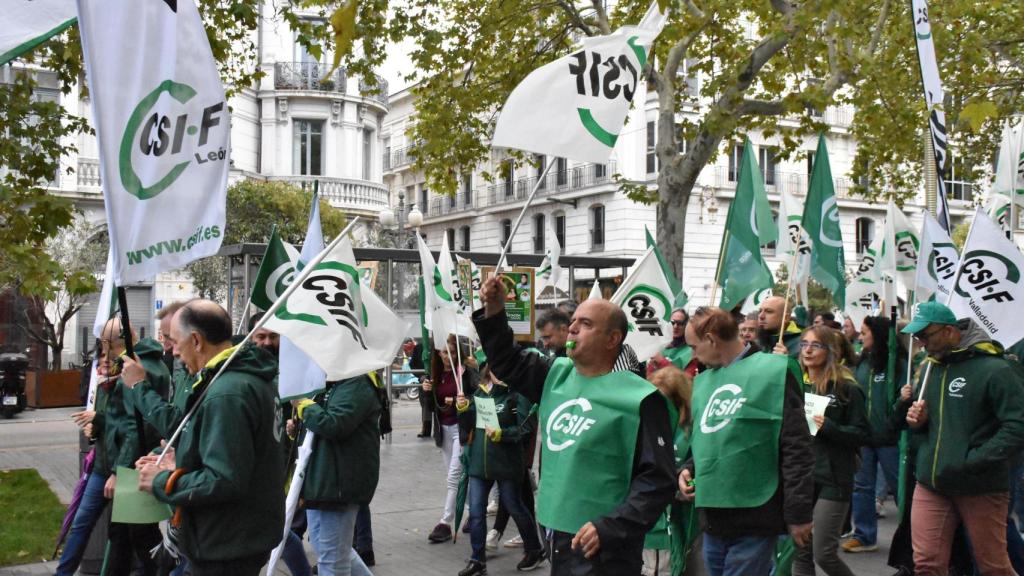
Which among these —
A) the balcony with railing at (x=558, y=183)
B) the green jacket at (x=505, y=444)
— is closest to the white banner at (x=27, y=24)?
the green jacket at (x=505, y=444)

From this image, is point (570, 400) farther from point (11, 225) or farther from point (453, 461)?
point (11, 225)

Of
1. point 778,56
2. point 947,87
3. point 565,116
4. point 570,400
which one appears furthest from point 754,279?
point 947,87

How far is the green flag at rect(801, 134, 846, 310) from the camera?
8.27 metres

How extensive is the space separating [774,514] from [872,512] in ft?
13.5

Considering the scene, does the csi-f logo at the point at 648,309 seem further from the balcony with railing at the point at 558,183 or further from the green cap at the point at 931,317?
the balcony with railing at the point at 558,183

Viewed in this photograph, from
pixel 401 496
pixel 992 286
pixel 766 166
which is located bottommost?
pixel 401 496

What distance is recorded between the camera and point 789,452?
4984 mm

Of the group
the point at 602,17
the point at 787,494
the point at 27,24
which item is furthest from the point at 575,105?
the point at 602,17

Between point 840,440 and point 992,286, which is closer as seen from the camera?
point 840,440

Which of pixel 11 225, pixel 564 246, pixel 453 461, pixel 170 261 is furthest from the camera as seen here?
pixel 564 246

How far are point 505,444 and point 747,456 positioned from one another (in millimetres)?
3157

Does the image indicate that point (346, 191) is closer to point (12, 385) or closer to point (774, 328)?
point (12, 385)

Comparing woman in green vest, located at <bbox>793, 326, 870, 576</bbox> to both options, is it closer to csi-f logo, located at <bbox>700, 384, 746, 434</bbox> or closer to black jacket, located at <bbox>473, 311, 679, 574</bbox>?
csi-f logo, located at <bbox>700, 384, 746, 434</bbox>

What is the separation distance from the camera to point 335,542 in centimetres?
608
